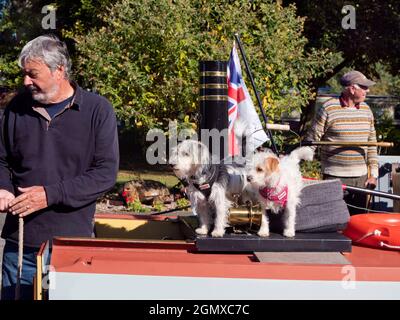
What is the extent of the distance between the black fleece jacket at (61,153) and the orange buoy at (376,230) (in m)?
1.58

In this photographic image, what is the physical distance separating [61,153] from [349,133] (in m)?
2.86

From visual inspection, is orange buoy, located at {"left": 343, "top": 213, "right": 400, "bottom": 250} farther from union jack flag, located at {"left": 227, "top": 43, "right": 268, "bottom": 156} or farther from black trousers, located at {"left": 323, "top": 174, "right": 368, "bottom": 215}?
union jack flag, located at {"left": 227, "top": 43, "right": 268, "bottom": 156}

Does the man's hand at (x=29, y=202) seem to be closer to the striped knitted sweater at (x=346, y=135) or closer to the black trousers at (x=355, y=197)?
the black trousers at (x=355, y=197)

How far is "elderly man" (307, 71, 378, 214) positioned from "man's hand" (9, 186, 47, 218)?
9.63ft

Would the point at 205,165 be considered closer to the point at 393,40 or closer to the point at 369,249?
the point at 369,249

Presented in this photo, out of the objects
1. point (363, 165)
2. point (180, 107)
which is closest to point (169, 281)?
point (363, 165)

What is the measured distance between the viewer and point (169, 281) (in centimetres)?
295

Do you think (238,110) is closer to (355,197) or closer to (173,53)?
(355,197)

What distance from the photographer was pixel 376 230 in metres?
3.79

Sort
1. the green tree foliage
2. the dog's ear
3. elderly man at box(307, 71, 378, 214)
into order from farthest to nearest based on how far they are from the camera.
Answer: the green tree foliage
elderly man at box(307, 71, 378, 214)
the dog's ear

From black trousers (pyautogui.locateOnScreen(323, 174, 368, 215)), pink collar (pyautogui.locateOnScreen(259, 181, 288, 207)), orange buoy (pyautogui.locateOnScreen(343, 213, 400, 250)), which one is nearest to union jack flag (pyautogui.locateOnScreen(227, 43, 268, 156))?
black trousers (pyautogui.locateOnScreen(323, 174, 368, 215))

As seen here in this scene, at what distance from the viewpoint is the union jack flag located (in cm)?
461

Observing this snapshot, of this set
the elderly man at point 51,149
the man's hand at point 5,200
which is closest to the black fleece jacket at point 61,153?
the elderly man at point 51,149

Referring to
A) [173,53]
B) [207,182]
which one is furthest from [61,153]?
[173,53]
